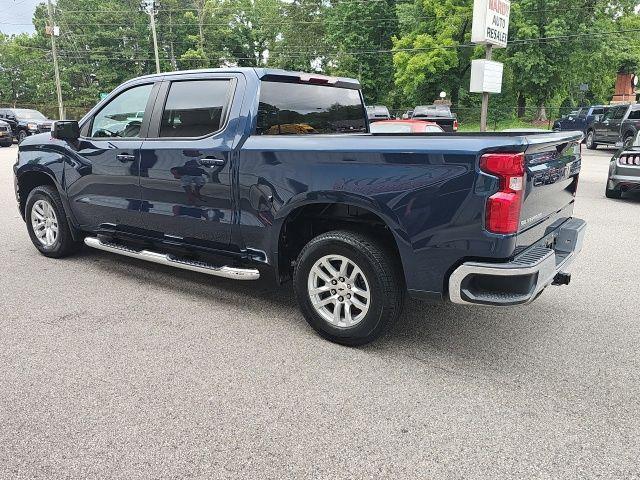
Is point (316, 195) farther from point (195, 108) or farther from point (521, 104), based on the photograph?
point (521, 104)

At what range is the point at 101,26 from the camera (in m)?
59.9

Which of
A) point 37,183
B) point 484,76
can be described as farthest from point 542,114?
point 37,183

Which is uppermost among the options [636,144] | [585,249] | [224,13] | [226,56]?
[224,13]

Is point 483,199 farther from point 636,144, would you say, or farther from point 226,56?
point 226,56

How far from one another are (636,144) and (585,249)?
4724mm

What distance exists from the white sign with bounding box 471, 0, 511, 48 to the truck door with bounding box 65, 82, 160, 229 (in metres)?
10.2

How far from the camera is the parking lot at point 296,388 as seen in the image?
8.43 feet

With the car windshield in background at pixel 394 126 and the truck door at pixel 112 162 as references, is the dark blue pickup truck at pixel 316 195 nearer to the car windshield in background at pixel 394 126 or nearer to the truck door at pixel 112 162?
the truck door at pixel 112 162

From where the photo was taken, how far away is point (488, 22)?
13.0 metres

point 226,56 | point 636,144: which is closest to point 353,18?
point 226,56

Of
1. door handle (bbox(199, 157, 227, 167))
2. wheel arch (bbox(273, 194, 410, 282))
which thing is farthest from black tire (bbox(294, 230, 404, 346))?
door handle (bbox(199, 157, 227, 167))

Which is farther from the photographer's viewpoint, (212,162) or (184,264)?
(184,264)

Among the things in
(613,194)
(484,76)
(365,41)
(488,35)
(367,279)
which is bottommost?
(613,194)

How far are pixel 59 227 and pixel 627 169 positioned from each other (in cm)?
945
